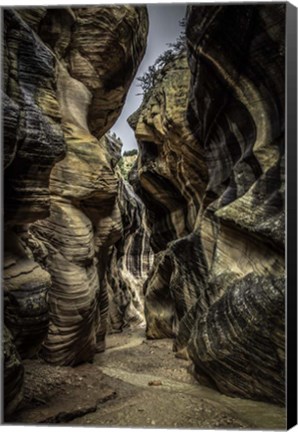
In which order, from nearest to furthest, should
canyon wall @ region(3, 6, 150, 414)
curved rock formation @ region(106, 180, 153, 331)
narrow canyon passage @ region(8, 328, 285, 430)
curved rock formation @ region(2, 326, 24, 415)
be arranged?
narrow canyon passage @ region(8, 328, 285, 430) < curved rock formation @ region(2, 326, 24, 415) < canyon wall @ region(3, 6, 150, 414) < curved rock formation @ region(106, 180, 153, 331)

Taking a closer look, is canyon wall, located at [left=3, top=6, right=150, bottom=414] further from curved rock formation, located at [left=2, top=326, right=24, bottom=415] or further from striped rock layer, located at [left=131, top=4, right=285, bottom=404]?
striped rock layer, located at [left=131, top=4, right=285, bottom=404]

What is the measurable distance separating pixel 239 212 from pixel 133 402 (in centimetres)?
311

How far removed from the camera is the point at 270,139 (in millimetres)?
5578

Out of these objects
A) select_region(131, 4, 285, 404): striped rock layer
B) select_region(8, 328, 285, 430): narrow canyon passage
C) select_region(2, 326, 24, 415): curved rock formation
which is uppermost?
select_region(131, 4, 285, 404): striped rock layer

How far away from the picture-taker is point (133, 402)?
553 centimetres

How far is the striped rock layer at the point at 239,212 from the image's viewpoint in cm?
513

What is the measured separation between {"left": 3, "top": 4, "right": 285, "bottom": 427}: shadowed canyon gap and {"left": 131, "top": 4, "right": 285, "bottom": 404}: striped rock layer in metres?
0.03

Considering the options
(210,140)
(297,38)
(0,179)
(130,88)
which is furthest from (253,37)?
(130,88)

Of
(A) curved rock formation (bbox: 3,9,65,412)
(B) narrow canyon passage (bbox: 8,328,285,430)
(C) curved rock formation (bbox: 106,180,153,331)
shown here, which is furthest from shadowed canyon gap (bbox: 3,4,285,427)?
(C) curved rock formation (bbox: 106,180,153,331)

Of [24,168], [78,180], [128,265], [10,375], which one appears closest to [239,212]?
[24,168]

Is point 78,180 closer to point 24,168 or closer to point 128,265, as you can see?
point 24,168

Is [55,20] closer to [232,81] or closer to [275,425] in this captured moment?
[232,81]

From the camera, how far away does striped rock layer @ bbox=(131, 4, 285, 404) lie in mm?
5133

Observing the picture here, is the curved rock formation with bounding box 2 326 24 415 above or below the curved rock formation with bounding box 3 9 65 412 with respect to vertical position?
below
